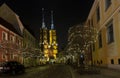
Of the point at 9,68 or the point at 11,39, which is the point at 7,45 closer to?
the point at 9,68

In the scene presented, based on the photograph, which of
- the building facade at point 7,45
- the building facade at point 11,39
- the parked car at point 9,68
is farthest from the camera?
the building facade at point 11,39

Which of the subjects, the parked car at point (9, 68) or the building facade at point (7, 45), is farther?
the building facade at point (7, 45)

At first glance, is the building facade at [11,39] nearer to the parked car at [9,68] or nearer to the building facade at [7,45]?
the building facade at [7,45]

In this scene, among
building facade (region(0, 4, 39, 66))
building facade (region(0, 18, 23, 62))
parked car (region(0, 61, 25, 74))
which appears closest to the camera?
parked car (region(0, 61, 25, 74))

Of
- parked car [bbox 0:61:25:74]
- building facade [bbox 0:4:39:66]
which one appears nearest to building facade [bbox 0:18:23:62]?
building facade [bbox 0:4:39:66]

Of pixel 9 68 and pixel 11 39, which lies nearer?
pixel 9 68

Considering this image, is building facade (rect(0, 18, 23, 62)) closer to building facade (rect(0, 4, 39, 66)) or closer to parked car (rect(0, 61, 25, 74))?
building facade (rect(0, 4, 39, 66))

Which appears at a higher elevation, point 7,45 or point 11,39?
point 11,39

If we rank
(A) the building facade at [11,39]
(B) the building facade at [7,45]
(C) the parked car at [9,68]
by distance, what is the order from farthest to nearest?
(A) the building facade at [11,39], (B) the building facade at [7,45], (C) the parked car at [9,68]

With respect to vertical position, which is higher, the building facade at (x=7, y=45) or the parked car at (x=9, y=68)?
the building facade at (x=7, y=45)

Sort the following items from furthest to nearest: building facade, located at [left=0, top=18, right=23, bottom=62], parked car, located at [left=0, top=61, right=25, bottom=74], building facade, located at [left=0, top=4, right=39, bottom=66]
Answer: building facade, located at [left=0, top=4, right=39, bottom=66]
building facade, located at [left=0, top=18, right=23, bottom=62]
parked car, located at [left=0, top=61, right=25, bottom=74]

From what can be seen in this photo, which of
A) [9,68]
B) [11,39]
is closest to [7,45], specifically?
[9,68]

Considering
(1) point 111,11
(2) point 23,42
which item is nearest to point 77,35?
(1) point 111,11

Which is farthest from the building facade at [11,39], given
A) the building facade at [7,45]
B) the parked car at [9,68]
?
the parked car at [9,68]
